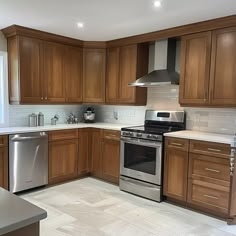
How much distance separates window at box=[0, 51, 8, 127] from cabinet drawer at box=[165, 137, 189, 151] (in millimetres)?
2563

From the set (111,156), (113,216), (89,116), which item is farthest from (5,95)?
(113,216)

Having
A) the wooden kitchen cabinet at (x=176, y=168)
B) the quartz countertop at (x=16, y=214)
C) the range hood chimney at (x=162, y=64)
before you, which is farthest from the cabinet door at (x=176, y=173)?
the quartz countertop at (x=16, y=214)

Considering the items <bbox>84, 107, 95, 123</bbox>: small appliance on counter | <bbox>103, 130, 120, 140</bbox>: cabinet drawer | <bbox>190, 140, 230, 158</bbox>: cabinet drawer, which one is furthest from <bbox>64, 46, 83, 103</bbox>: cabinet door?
<bbox>190, 140, 230, 158</bbox>: cabinet drawer

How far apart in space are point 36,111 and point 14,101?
0.52m

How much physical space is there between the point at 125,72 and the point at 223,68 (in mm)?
1689

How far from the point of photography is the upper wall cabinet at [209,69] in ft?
10.3

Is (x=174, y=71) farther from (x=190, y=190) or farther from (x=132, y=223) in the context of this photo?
(x=132, y=223)

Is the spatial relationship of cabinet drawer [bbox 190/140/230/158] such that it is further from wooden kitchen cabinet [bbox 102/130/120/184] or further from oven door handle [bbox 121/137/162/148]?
wooden kitchen cabinet [bbox 102/130/120/184]

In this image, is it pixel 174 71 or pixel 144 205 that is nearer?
pixel 144 205

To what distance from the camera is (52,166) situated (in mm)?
3988

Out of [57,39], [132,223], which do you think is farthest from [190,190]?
[57,39]

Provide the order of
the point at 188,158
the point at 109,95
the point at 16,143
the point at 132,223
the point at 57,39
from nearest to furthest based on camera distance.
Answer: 1. the point at 132,223
2. the point at 188,158
3. the point at 16,143
4. the point at 57,39
5. the point at 109,95

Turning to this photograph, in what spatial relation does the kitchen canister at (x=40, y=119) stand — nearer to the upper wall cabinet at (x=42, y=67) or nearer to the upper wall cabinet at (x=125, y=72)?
the upper wall cabinet at (x=42, y=67)

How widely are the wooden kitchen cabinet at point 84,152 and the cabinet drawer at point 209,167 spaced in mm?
1953
